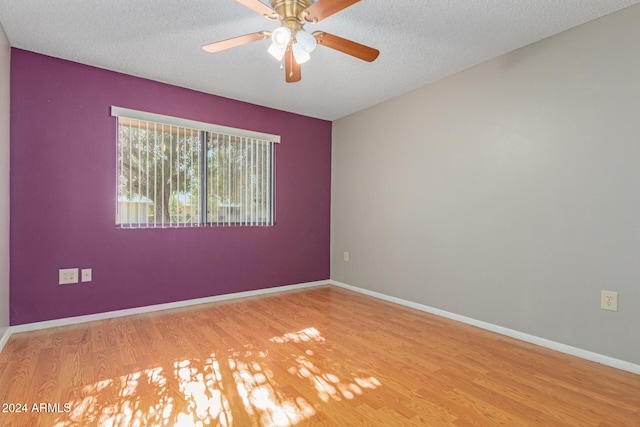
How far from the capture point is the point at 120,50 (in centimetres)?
263

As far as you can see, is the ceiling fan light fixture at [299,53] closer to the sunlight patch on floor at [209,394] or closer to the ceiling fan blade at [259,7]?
the ceiling fan blade at [259,7]

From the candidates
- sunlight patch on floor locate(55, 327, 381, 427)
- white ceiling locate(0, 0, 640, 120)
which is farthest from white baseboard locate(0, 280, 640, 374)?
white ceiling locate(0, 0, 640, 120)

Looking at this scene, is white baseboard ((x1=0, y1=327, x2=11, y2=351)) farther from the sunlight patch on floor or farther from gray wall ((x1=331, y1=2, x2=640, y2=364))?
gray wall ((x1=331, y1=2, x2=640, y2=364))

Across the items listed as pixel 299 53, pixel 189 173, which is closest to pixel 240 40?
pixel 299 53

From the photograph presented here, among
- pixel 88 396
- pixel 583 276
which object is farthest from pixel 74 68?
pixel 583 276

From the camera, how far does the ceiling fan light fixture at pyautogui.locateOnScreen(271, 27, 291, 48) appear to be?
177 cm

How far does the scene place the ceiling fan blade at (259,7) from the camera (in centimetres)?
164

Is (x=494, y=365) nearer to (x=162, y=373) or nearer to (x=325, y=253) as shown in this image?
(x=162, y=373)

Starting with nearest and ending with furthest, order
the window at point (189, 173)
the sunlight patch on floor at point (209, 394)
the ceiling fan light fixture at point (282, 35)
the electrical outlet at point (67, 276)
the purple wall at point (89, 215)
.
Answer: the sunlight patch on floor at point (209, 394) < the ceiling fan light fixture at point (282, 35) < the purple wall at point (89, 215) < the electrical outlet at point (67, 276) < the window at point (189, 173)

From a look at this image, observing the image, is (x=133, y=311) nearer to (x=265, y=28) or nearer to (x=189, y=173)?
(x=189, y=173)

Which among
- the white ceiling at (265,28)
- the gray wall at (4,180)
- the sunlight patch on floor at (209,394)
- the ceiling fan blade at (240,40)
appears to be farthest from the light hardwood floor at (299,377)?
the white ceiling at (265,28)

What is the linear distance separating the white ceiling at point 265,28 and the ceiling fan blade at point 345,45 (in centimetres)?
30

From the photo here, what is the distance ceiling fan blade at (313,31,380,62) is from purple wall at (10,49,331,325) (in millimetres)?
1997

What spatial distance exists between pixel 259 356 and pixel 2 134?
2405 mm
